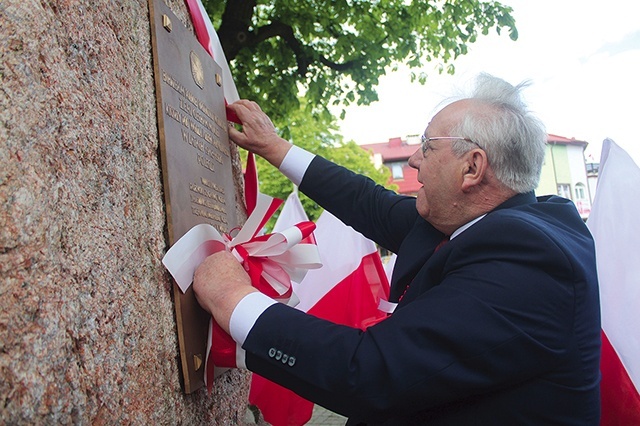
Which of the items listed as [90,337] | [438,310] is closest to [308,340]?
[438,310]

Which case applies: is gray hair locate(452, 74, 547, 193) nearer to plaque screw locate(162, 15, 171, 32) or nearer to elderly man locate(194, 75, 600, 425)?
elderly man locate(194, 75, 600, 425)

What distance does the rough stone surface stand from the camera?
3.60ft

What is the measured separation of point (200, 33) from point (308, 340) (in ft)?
5.05

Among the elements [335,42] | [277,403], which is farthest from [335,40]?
[277,403]

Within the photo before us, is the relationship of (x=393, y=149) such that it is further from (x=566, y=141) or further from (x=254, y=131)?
(x=254, y=131)

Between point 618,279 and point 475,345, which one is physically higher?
point 475,345

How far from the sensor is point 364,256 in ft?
13.3

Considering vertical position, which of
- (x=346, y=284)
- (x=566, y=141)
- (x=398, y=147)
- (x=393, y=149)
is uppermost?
(x=346, y=284)

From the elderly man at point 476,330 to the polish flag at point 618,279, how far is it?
0.91 meters

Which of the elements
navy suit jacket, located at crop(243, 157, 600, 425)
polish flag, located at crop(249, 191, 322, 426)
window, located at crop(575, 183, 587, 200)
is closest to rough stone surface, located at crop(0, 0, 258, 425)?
navy suit jacket, located at crop(243, 157, 600, 425)

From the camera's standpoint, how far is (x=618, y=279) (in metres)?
2.79

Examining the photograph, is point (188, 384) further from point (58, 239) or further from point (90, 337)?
point (58, 239)

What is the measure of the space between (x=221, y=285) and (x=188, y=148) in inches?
22.0

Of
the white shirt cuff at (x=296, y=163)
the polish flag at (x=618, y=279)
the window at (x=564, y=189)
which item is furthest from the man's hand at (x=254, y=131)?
the window at (x=564, y=189)
